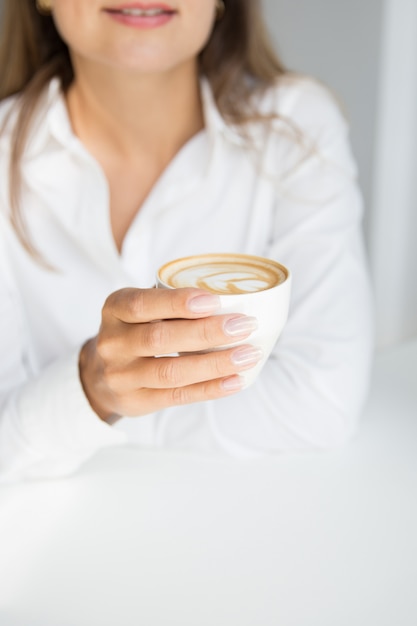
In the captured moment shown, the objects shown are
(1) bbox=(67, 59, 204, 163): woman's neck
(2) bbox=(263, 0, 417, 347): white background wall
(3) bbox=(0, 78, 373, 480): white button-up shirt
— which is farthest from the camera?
(2) bbox=(263, 0, 417, 347): white background wall

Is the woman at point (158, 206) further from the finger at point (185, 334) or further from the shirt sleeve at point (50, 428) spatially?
the finger at point (185, 334)

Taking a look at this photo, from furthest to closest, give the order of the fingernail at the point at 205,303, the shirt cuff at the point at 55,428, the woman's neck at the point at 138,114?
the woman's neck at the point at 138,114 → the shirt cuff at the point at 55,428 → the fingernail at the point at 205,303

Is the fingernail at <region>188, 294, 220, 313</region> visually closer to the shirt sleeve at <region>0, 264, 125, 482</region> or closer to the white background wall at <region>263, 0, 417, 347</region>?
the shirt sleeve at <region>0, 264, 125, 482</region>

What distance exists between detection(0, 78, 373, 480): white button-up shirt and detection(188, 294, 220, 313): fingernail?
0.40 metres

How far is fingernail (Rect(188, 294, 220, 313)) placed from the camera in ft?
2.30

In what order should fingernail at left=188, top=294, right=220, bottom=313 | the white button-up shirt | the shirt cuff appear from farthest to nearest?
the white button-up shirt, the shirt cuff, fingernail at left=188, top=294, right=220, bottom=313

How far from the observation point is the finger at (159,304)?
70cm

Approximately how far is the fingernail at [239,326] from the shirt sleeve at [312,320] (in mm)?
382

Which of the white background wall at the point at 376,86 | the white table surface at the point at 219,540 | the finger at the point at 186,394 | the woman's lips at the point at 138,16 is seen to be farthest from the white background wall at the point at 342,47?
the finger at the point at 186,394

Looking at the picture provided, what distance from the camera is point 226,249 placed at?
1364mm

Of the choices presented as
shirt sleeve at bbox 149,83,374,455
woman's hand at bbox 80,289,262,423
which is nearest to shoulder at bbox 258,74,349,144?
shirt sleeve at bbox 149,83,374,455

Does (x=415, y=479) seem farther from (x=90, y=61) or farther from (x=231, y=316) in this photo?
(x=90, y=61)

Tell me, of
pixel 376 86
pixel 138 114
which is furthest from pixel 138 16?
pixel 376 86

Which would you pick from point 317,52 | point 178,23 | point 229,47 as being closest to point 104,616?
point 178,23
